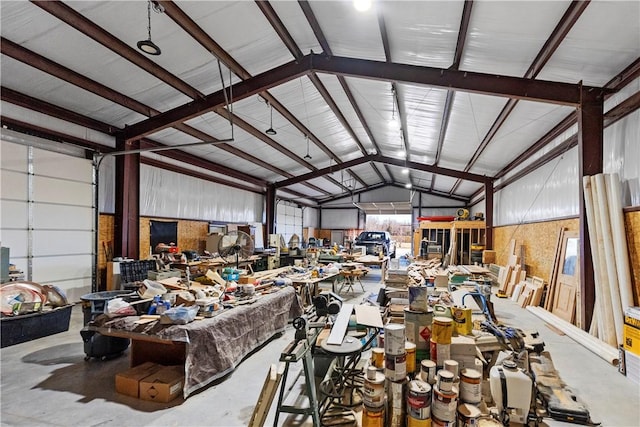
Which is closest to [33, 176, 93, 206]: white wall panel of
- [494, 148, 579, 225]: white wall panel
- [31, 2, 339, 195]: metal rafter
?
[31, 2, 339, 195]: metal rafter

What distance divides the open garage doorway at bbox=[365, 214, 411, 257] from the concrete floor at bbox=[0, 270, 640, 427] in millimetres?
14780

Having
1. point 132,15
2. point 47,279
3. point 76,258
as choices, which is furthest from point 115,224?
point 132,15

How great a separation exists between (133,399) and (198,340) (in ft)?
2.39

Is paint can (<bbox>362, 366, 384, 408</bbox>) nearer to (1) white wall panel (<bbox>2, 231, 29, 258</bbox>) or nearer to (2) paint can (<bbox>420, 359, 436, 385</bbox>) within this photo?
(2) paint can (<bbox>420, 359, 436, 385</bbox>)

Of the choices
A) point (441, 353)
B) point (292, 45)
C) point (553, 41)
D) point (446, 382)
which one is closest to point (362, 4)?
point (292, 45)

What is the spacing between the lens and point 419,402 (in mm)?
1874

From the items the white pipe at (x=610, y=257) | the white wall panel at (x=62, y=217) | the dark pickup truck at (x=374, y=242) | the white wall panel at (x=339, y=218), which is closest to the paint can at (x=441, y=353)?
the white pipe at (x=610, y=257)

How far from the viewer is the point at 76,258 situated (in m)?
5.91

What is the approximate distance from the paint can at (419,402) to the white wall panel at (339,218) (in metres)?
16.3

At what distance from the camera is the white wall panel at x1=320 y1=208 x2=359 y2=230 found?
18250 millimetres

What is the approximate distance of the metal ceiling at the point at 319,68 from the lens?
3.47 metres

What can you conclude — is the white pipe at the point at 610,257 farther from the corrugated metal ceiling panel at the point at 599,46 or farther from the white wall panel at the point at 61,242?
the white wall panel at the point at 61,242

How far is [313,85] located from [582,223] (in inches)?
199

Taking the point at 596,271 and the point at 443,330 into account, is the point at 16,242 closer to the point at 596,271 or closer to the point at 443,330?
the point at 443,330
